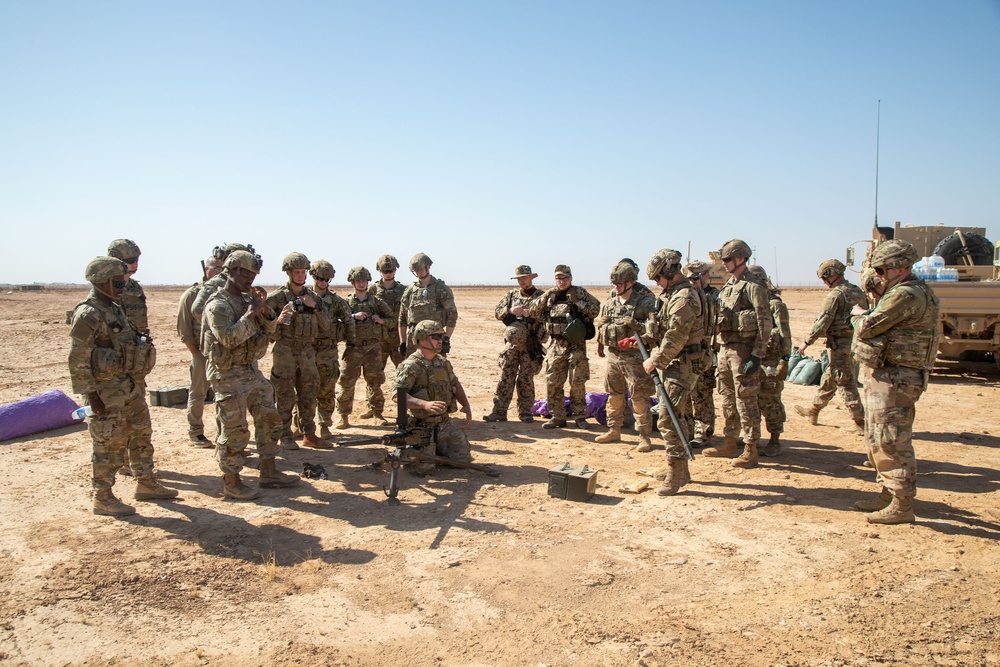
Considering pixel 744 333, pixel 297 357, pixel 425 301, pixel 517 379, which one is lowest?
pixel 517 379

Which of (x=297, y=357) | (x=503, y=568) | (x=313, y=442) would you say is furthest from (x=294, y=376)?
(x=503, y=568)

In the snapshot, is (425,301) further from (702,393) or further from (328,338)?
(702,393)

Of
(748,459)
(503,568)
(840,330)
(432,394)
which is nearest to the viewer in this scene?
(503,568)

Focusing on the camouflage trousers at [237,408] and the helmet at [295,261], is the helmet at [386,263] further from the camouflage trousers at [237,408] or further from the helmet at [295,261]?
the camouflage trousers at [237,408]

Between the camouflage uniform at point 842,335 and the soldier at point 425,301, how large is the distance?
5.10m

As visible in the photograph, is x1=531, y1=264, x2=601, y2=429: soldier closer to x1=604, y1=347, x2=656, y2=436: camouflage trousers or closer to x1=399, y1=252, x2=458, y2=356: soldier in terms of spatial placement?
x1=604, y1=347, x2=656, y2=436: camouflage trousers

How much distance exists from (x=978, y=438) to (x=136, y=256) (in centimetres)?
1097

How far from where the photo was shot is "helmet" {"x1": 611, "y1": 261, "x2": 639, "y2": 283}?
8.13 m

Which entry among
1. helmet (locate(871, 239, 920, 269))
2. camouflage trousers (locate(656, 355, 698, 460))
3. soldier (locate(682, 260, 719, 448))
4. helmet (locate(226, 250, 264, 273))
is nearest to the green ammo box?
camouflage trousers (locate(656, 355, 698, 460))

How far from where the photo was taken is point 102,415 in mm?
5730

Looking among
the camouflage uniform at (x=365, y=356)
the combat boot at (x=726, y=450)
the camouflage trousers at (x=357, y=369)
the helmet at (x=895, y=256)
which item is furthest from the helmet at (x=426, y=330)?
the helmet at (x=895, y=256)

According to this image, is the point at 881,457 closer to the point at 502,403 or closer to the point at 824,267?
the point at 824,267

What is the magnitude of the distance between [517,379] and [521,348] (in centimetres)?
53

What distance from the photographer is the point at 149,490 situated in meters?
6.26
